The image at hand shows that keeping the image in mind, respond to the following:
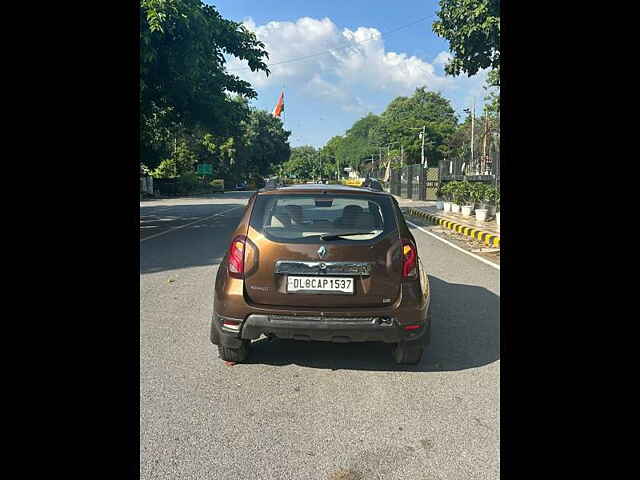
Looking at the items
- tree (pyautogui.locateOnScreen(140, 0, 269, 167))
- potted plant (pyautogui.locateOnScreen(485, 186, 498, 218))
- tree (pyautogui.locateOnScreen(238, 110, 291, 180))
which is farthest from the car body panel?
tree (pyautogui.locateOnScreen(238, 110, 291, 180))

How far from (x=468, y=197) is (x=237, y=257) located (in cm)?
1655

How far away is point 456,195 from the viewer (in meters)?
19.6

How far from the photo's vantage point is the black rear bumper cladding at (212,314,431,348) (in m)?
3.54

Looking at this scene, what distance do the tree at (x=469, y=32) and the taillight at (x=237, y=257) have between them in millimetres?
12547

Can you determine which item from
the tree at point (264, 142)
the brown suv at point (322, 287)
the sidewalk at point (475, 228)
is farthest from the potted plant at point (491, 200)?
the tree at point (264, 142)

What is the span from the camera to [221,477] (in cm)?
244

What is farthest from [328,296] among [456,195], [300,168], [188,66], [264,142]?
[300,168]

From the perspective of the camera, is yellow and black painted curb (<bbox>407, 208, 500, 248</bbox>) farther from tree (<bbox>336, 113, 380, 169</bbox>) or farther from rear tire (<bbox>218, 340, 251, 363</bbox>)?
tree (<bbox>336, 113, 380, 169</bbox>)

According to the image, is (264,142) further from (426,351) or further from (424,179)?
(426,351)
